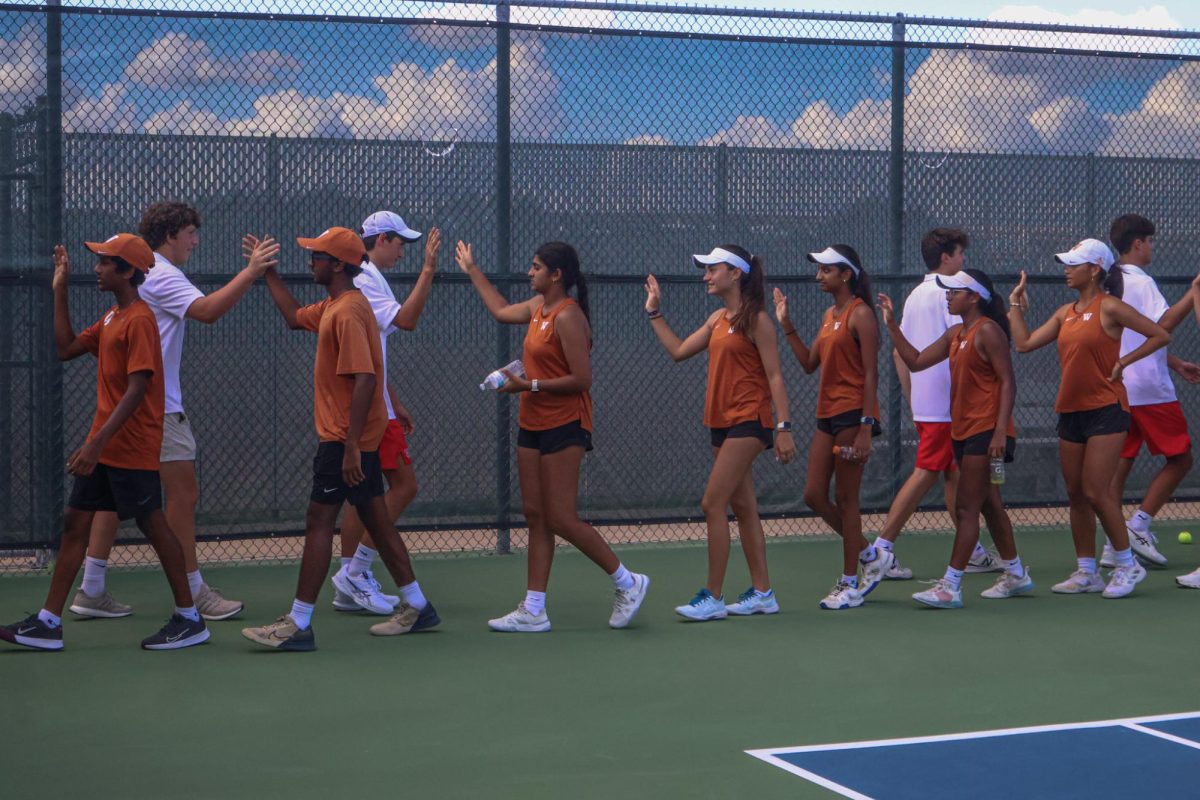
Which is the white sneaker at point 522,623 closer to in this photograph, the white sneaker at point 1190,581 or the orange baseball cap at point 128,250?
the orange baseball cap at point 128,250

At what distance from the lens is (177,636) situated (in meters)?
6.95

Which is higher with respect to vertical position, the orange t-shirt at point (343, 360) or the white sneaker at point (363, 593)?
the orange t-shirt at point (343, 360)

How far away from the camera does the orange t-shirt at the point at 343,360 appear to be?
6742 millimetres

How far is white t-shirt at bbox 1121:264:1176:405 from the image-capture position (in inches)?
374

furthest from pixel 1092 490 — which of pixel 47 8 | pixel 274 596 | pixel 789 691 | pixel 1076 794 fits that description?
pixel 47 8

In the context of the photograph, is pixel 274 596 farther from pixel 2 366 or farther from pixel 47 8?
pixel 47 8

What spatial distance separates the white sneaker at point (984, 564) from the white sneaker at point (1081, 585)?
30.1 inches

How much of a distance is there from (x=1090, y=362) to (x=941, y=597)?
156 centimetres

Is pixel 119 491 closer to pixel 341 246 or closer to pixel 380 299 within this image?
pixel 341 246

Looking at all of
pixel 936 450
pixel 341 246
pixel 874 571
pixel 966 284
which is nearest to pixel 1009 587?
pixel 874 571

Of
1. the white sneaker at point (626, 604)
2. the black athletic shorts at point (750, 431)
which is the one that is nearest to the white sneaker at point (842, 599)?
the black athletic shorts at point (750, 431)

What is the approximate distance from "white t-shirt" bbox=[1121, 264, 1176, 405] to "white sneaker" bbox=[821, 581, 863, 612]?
2.60 meters

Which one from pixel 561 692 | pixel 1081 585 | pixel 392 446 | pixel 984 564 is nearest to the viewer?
pixel 561 692

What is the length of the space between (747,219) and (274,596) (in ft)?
13.3
